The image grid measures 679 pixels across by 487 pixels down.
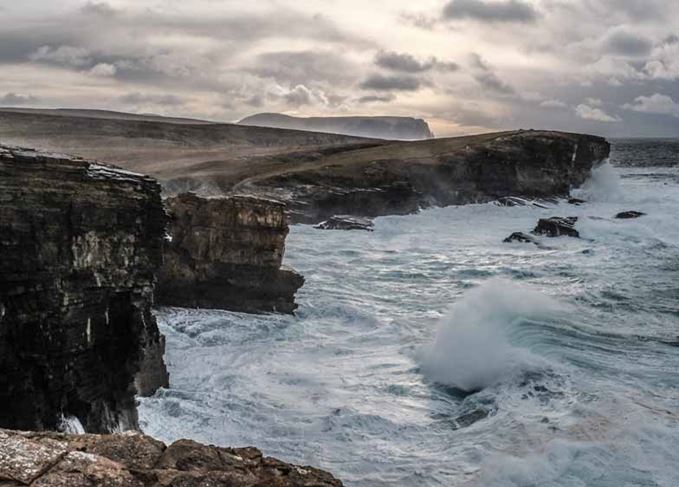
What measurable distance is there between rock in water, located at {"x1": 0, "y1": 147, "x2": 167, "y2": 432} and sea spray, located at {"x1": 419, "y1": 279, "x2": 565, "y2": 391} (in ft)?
24.5

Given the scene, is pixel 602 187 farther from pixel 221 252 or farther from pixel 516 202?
pixel 221 252

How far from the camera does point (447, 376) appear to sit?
16875 mm

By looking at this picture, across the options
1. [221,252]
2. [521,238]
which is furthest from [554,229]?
[221,252]

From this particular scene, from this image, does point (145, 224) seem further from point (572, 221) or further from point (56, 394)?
point (572, 221)

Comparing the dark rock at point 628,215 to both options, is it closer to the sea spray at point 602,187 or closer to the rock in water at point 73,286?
the sea spray at point 602,187

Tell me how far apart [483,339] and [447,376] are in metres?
2.44

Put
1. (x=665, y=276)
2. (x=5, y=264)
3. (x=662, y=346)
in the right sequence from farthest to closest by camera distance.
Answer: (x=665, y=276) → (x=662, y=346) → (x=5, y=264)

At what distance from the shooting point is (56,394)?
39.7 feet

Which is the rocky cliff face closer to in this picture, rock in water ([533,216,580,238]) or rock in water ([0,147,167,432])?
rock in water ([533,216,580,238])

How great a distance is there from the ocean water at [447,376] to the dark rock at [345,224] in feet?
30.6

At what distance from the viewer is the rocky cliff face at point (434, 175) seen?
149 feet

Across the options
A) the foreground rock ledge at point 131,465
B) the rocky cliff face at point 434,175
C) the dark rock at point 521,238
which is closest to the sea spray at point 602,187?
the rocky cliff face at point 434,175

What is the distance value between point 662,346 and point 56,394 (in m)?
15.0

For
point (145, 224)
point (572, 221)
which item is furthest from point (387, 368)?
point (572, 221)
